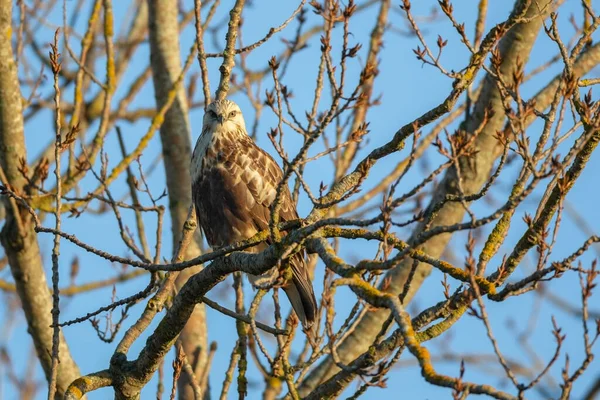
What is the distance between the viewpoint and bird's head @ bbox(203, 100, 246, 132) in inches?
270

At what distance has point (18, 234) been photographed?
6.01m

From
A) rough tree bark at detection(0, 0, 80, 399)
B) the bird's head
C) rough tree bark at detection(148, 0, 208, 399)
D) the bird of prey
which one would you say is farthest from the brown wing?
rough tree bark at detection(0, 0, 80, 399)

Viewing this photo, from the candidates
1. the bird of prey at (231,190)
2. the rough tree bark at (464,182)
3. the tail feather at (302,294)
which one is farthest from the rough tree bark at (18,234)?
the rough tree bark at (464,182)

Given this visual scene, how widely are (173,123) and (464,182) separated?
2397mm

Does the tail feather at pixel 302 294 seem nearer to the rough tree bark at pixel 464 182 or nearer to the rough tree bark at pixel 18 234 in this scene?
the rough tree bark at pixel 464 182

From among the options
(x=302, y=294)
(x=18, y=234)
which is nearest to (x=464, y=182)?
(x=302, y=294)

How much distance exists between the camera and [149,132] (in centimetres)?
690

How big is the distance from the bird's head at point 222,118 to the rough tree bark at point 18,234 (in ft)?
4.40

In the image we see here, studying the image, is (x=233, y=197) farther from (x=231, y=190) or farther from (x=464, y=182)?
(x=464, y=182)

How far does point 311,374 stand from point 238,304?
1.14 m

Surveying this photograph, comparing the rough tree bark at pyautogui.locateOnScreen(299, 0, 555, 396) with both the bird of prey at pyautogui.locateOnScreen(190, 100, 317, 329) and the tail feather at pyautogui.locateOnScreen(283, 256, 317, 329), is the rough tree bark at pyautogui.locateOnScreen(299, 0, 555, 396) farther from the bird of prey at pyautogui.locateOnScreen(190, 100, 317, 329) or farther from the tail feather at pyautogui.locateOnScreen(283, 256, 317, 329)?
the bird of prey at pyautogui.locateOnScreen(190, 100, 317, 329)

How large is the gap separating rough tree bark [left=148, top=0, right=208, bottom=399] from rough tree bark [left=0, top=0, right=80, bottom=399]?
149 centimetres

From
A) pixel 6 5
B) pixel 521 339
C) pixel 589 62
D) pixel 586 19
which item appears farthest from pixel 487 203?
pixel 6 5

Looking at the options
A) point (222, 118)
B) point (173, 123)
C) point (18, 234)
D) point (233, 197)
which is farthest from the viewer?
point (173, 123)
